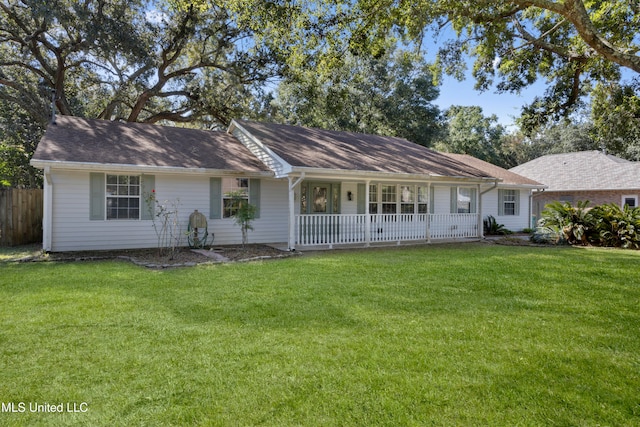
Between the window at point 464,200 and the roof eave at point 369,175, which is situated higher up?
the roof eave at point 369,175

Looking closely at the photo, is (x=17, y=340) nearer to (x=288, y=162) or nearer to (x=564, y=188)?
(x=288, y=162)

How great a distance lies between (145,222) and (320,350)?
28.7 ft

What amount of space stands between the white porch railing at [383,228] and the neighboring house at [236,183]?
0.04 m

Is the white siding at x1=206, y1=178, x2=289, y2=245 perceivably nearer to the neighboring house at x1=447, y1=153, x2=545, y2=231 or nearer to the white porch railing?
the white porch railing

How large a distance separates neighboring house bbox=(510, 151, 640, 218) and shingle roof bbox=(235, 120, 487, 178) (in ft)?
30.7

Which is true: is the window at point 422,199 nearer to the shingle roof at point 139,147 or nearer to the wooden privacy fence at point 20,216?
the shingle roof at point 139,147

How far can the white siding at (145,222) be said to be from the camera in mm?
9930

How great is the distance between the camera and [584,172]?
22.6 metres

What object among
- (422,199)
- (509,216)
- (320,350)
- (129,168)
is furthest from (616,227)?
(129,168)

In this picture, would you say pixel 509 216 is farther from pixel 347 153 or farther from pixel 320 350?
pixel 320 350

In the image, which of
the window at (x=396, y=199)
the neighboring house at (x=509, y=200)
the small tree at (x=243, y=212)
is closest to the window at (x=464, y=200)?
the neighboring house at (x=509, y=200)

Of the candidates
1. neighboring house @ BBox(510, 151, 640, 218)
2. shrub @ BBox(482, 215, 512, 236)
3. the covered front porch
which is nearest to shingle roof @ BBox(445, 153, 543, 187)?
shrub @ BBox(482, 215, 512, 236)

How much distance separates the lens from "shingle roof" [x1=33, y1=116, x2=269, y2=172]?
32.9ft

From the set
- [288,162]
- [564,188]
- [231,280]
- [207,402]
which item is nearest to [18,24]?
[288,162]
